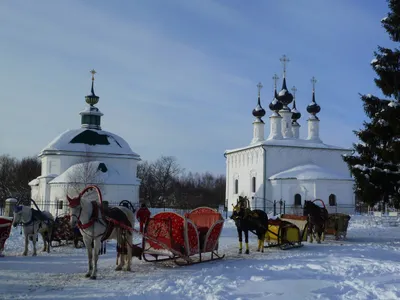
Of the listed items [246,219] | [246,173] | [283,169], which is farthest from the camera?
[246,173]

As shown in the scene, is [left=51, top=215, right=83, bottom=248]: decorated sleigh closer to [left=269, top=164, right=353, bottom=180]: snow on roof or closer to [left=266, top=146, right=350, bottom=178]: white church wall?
[left=269, top=164, right=353, bottom=180]: snow on roof

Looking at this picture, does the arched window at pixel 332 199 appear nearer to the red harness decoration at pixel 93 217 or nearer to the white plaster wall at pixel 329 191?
the white plaster wall at pixel 329 191

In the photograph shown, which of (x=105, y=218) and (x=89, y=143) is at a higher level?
(x=89, y=143)

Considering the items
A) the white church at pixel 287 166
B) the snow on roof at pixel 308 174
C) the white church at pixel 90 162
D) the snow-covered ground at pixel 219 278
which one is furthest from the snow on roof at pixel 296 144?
the snow-covered ground at pixel 219 278

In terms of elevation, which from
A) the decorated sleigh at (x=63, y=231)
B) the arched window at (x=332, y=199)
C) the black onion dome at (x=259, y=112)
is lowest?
the decorated sleigh at (x=63, y=231)

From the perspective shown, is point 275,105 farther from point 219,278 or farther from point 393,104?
point 219,278

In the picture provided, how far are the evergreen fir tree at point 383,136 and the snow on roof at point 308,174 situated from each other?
2568 centimetres

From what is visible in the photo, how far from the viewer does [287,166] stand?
1908 inches

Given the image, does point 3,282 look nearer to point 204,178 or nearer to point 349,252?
point 349,252

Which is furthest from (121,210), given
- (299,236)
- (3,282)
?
(299,236)

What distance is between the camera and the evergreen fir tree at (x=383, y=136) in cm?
1620

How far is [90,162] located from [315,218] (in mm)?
26758

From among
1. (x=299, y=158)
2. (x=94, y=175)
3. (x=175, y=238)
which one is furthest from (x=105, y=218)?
(x=299, y=158)

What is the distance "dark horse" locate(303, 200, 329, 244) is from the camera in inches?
661
